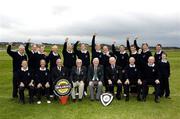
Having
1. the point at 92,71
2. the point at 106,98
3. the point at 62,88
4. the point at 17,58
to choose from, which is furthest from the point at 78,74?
the point at 17,58

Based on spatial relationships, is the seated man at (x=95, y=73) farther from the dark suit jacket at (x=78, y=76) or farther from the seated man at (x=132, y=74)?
the seated man at (x=132, y=74)

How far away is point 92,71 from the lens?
16.0m

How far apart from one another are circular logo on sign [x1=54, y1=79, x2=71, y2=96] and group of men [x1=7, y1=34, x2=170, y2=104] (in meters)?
0.20

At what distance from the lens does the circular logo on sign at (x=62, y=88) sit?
15.3 metres

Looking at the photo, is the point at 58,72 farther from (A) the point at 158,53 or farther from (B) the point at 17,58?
(A) the point at 158,53

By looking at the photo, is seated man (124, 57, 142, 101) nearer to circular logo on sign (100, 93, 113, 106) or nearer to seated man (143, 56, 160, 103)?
seated man (143, 56, 160, 103)

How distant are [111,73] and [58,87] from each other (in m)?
2.57

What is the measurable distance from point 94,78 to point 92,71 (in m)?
0.34

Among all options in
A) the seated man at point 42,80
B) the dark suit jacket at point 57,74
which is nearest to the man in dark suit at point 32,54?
the seated man at point 42,80

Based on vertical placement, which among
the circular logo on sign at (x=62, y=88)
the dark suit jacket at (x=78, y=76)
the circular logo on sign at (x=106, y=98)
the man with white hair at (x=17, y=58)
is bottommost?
the circular logo on sign at (x=106, y=98)

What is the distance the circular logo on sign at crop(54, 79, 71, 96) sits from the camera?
50.1 feet

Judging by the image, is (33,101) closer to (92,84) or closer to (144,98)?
(92,84)

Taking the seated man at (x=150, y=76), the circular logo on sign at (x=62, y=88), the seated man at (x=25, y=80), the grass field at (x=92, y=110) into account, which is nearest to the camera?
the grass field at (x=92, y=110)

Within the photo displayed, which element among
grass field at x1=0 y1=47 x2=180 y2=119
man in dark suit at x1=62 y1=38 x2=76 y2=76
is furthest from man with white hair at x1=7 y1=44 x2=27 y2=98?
man in dark suit at x1=62 y1=38 x2=76 y2=76
